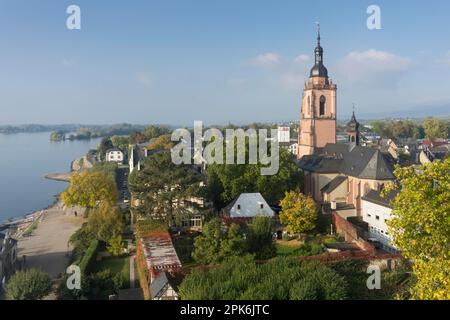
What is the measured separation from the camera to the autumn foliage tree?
1203cm

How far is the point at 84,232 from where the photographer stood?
31750 millimetres

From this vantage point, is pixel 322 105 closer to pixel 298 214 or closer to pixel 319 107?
pixel 319 107

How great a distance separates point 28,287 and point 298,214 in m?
17.5

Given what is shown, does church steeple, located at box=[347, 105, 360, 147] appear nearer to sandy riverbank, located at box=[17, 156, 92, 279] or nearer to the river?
sandy riverbank, located at box=[17, 156, 92, 279]

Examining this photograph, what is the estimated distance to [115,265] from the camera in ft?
88.8

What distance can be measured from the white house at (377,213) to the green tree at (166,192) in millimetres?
13653

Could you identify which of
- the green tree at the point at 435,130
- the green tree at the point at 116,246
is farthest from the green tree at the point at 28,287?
the green tree at the point at 435,130

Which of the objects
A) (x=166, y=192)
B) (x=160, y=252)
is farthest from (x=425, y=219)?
(x=166, y=192)

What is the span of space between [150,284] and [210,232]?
4552 millimetres

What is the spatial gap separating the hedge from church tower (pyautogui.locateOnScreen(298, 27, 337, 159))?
2918 centimetres

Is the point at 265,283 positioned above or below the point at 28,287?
above

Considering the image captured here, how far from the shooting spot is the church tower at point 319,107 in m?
49.1
